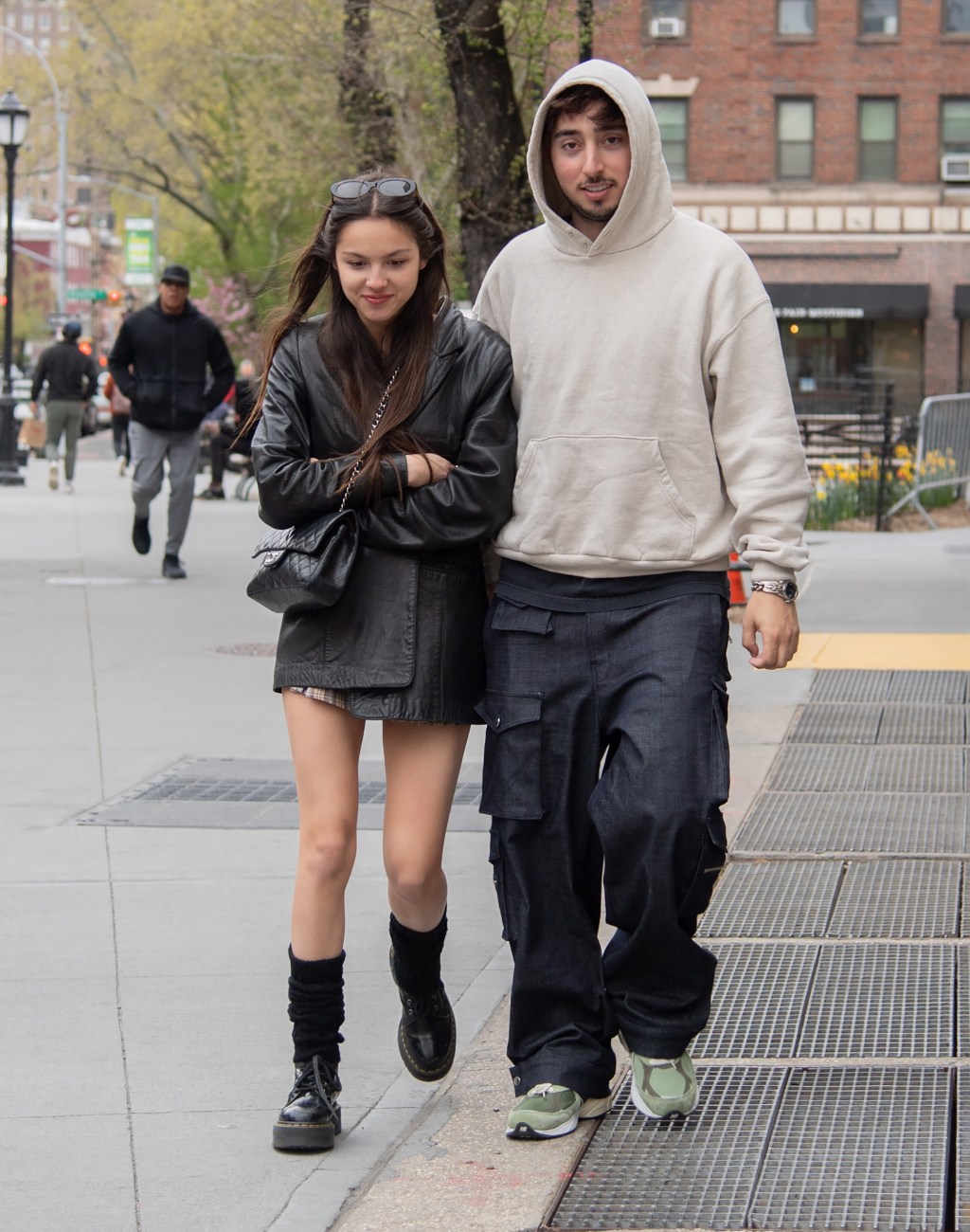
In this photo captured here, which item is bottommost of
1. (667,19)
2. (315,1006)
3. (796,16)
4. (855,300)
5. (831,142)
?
(315,1006)

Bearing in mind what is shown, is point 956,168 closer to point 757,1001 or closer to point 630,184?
point 757,1001

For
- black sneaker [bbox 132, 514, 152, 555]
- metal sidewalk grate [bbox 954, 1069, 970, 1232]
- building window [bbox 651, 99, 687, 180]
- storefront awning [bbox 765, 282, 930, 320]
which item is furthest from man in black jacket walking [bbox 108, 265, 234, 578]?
storefront awning [bbox 765, 282, 930, 320]

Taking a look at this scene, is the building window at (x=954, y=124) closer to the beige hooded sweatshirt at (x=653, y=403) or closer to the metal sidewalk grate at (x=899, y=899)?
the metal sidewalk grate at (x=899, y=899)

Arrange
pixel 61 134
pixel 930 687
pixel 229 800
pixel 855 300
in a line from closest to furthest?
pixel 229 800, pixel 930 687, pixel 855 300, pixel 61 134

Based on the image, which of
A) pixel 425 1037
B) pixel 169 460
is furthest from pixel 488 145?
pixel 425 1037

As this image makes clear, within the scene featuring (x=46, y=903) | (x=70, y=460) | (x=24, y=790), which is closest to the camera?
(x=46, y=903)

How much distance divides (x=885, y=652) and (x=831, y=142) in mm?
32530

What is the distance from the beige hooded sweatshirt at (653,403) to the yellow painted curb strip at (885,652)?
603cm

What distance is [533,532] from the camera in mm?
3754

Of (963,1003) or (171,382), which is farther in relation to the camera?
(171,382)

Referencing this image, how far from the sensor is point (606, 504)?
371 cm

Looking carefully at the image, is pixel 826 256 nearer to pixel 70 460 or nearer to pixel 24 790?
pixel 70 460

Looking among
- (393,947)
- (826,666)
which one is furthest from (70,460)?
(393,947)

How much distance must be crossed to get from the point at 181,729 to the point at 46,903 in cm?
273
